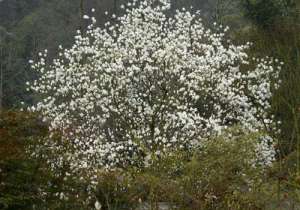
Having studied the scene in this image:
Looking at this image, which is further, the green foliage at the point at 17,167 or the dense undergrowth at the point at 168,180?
the green foliage at the point at 17,167

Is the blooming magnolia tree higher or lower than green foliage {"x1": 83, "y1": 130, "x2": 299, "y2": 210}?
higher

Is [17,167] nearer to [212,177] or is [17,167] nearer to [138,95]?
[138,95]

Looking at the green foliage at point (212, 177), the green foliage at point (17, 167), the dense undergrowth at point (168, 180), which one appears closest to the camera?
the dense undergrowth at point (168, 180)

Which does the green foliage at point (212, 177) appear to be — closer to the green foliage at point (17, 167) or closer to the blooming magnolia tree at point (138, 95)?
the green foliage at point (17, 167)

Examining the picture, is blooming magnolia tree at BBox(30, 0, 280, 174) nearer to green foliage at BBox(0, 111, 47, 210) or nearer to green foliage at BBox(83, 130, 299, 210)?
green foliage at BBox(0, 111, 47, 210)

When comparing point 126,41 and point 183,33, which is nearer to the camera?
point 126,41

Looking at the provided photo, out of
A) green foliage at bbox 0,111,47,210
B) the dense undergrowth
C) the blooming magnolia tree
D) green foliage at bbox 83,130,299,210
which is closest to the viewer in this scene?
the dense undergrowth

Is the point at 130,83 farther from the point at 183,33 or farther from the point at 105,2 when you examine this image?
the point at 105,2

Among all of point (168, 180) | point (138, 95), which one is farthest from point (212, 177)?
point (138, 95)

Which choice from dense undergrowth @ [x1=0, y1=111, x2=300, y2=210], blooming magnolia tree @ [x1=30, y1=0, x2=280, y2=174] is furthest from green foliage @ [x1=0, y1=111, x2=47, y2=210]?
blooming magnolia tree @ [x1=30, y1=0, x2=280, y2=174]

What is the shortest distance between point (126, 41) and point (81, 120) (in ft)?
7.08

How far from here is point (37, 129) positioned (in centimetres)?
1023

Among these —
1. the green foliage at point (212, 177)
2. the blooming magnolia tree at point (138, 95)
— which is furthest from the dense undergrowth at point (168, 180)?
the blooming magnolia tree at point (138, 95)

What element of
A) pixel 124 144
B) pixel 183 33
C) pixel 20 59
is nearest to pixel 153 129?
pixel 124 144
